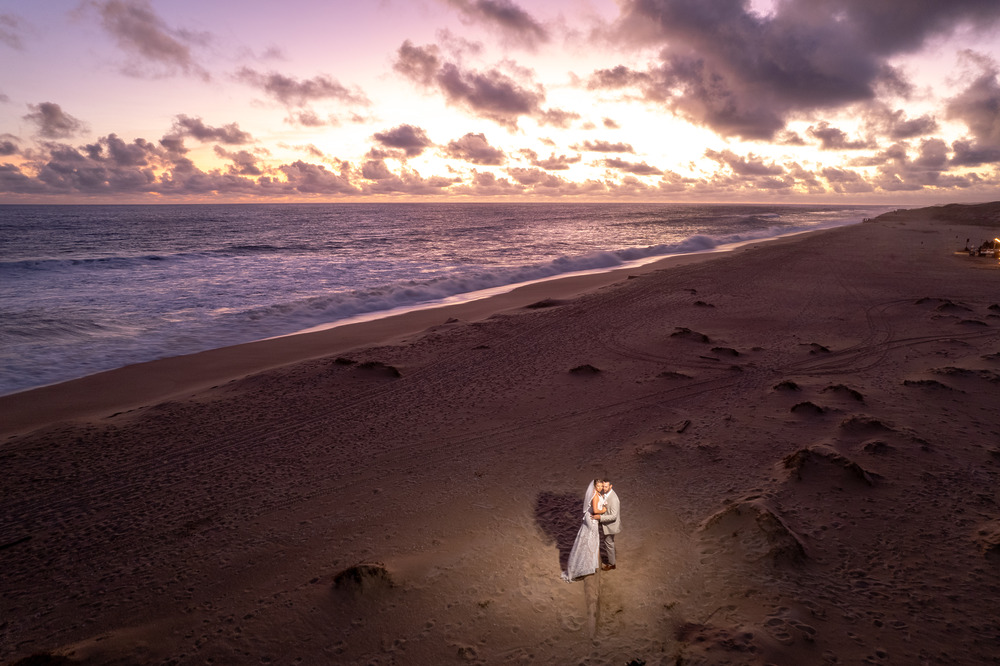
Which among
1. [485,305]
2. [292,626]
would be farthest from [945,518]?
[485,305]

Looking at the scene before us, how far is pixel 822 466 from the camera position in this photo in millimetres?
5645

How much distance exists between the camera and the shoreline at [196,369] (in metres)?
8.74

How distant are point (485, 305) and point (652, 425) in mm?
11299

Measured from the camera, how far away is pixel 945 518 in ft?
15.7

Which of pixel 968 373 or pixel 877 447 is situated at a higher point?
pixel 968 373

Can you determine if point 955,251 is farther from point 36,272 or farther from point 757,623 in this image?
point 36,272

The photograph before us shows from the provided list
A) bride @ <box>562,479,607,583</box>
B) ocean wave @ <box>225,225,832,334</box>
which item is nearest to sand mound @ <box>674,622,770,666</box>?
bride @ <box>562,479,607,583</box>

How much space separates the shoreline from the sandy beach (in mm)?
101

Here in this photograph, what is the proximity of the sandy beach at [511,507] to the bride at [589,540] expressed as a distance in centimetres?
25

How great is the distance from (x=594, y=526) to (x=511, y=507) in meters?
Result: 1.66

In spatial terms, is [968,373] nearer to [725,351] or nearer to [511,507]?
[725,351]

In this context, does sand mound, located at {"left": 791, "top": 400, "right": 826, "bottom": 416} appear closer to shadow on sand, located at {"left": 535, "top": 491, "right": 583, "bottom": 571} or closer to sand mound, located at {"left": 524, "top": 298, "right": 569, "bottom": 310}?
shadow on sand, located at {"left": 535, "top": 491, "right": 583, "bottom": 571}

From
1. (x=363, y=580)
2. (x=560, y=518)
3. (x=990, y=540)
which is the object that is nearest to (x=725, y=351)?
(x=990, y=540)

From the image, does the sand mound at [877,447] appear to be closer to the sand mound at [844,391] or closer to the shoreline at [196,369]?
the sand mound at [844,391]
